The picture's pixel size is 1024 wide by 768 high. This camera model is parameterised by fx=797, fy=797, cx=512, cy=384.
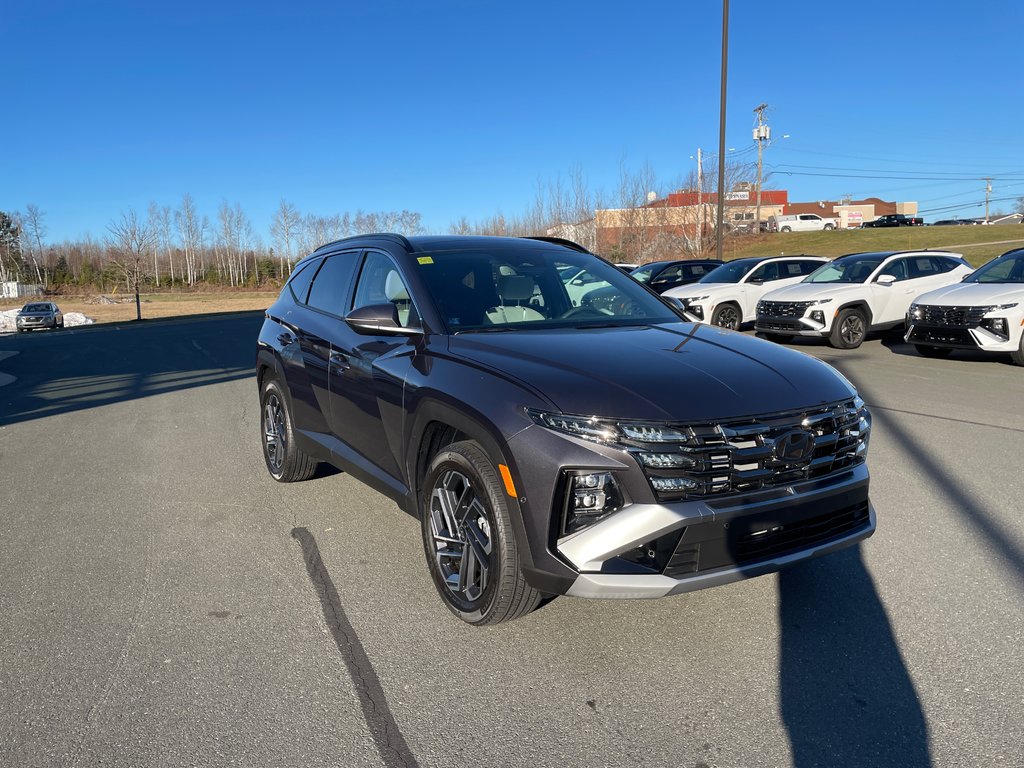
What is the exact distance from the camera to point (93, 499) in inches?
225

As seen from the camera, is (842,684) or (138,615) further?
(138,615)

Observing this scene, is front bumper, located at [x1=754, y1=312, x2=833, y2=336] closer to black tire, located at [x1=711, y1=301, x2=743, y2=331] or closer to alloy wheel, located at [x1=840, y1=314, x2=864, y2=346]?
alloy wheel, located at [x1=840, y1=314, x2=864, y2=346]

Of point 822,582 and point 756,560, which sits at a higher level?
point 756,560

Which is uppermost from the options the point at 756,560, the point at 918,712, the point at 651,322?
the point at 651,322

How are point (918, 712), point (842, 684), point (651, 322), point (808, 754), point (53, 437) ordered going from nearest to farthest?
point (808, 754) < point (918, 712) < point (842, 684) < point (651, 322) < point (53, 437)

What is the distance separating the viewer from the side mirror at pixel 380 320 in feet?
12.7

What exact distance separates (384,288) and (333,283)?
2.70ft

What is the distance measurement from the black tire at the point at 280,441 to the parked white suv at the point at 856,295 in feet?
34.7

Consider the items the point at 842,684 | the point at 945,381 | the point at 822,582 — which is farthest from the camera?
the point at 945,381

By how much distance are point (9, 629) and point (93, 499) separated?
7.30 feet

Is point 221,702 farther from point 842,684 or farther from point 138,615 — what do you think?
point 842,684

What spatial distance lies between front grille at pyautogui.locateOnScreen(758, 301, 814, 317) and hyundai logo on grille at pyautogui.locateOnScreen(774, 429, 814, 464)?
1167 cm

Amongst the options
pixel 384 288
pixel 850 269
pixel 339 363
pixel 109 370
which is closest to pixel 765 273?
pixel 850 269

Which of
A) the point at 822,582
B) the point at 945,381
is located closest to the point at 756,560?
the point at 822,582
